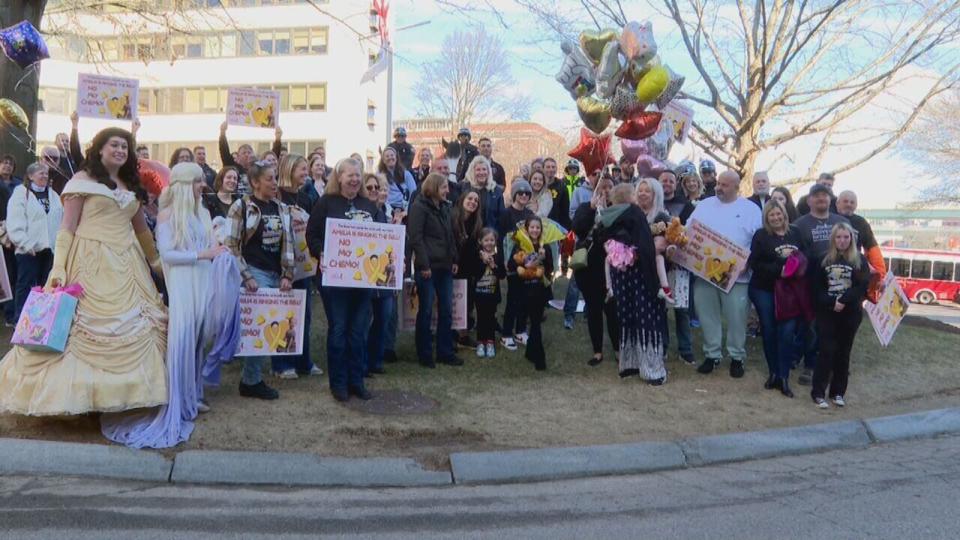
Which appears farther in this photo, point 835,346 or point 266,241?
point 835,346

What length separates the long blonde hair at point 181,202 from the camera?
18.5 feet

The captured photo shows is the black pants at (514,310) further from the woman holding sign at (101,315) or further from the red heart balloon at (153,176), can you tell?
the woman holding sign at (101,315)

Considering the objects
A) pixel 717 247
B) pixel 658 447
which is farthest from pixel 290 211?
pixel 717 247

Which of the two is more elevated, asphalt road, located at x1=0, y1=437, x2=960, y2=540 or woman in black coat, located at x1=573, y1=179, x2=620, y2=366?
woman in black coat, located at x1=573, y1=179, x2=620, y2=366

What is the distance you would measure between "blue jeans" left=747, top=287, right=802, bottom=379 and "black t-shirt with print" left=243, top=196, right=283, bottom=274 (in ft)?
15.6

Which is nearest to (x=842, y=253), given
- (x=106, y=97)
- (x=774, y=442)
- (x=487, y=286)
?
(x=774, y=442)

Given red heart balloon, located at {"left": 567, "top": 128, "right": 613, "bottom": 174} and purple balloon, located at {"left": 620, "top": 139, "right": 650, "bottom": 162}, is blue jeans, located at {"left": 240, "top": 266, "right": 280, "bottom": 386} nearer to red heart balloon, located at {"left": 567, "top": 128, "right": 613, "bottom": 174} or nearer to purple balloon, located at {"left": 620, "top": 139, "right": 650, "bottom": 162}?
red heart balloon, located at {"left": 567, "top": 128, "right": 613, "bottom": 174}

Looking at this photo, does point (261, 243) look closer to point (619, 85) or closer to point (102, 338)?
point (102, 338)

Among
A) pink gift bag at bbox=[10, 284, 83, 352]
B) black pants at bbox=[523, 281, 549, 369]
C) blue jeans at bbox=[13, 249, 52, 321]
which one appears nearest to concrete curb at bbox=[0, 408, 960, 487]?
pink gift bag at bbox=[10, 284, 83, 352]

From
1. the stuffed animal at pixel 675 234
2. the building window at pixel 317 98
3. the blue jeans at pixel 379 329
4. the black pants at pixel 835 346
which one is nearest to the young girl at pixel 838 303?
the black pants at pixel 835 346

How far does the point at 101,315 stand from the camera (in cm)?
532

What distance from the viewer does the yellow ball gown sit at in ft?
16.9

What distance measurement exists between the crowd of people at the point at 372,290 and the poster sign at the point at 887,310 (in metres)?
0.29

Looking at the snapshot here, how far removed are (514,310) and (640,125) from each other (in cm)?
281
